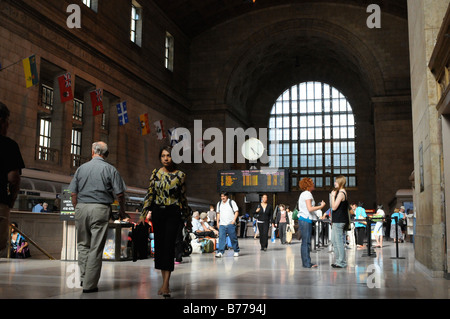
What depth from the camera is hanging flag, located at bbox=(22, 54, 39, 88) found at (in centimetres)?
1587

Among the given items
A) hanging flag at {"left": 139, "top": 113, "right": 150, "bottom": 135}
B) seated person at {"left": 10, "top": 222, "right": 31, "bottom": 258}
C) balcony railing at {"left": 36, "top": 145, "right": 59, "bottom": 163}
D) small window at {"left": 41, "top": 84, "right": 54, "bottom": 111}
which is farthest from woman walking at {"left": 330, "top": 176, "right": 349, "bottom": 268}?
hanging flag at {"left": 139, "top": 113, "right": 150, "bottom": 135}

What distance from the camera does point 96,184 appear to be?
5574 millimetres

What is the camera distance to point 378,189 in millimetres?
28047

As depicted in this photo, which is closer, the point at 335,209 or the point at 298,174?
the point at 335,209

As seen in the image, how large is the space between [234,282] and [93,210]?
209 centimetres

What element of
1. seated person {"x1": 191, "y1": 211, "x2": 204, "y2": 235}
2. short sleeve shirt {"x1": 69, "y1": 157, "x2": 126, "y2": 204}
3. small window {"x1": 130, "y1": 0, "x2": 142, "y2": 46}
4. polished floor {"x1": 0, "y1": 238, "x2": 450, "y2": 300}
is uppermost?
small window {"x1": 130, "y1": 0, "x2": 142, "y2": 46}

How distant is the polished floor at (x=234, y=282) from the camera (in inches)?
205

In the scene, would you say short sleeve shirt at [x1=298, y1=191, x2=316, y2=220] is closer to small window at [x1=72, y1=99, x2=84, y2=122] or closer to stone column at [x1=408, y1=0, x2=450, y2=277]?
stone column at [x1=408, y1=0, x2=450, y2=277]

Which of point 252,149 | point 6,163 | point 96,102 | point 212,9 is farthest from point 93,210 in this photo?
point 252,149

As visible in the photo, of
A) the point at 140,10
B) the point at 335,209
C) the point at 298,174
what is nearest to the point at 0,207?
the point at 335,209

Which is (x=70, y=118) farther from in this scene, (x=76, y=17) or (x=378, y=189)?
(x=378, y=189)

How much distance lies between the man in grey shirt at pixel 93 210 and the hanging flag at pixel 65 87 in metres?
13.5

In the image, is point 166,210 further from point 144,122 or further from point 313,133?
point 313,133
